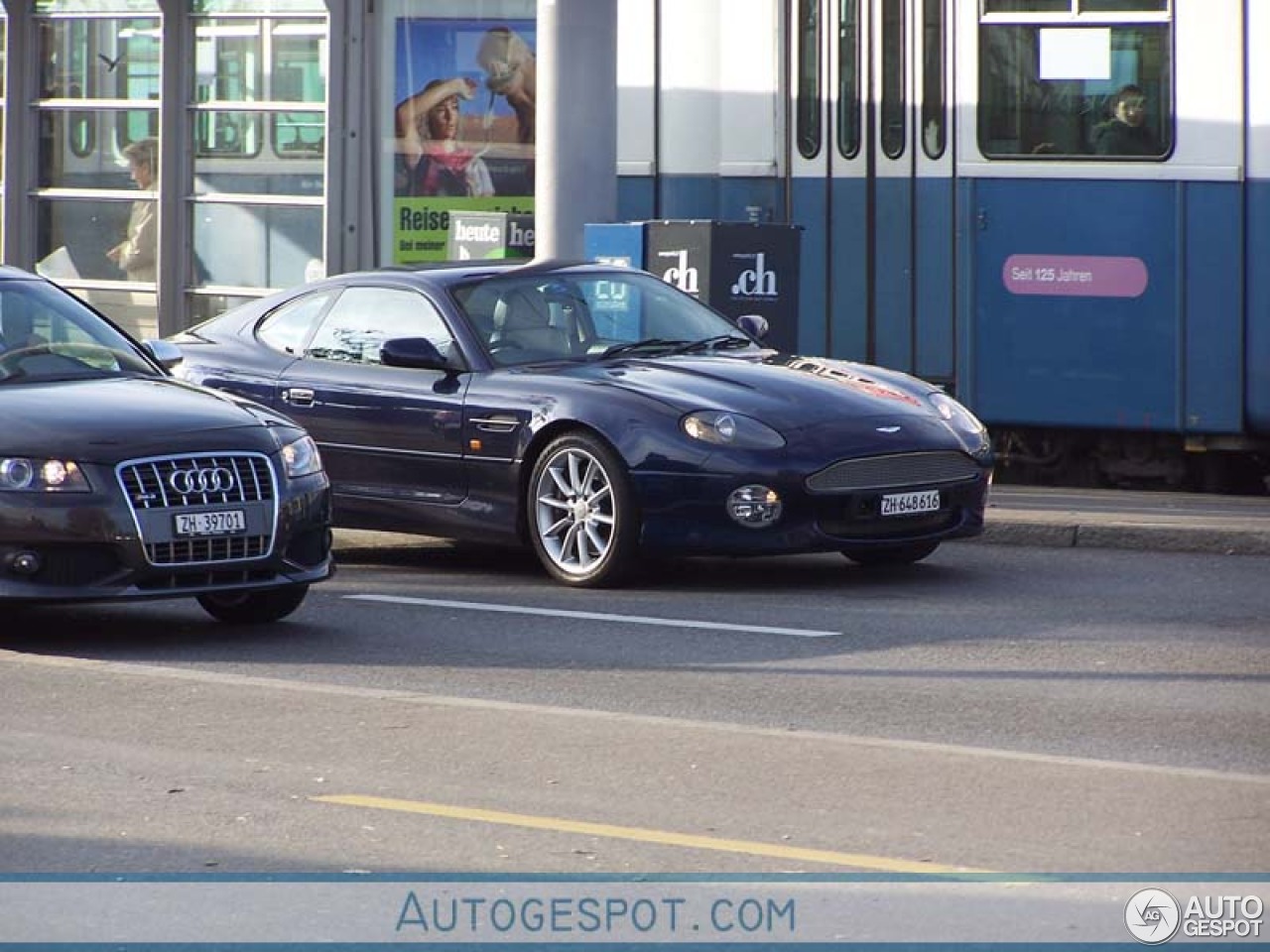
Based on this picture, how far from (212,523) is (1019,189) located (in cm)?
733

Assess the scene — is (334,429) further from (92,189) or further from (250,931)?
(92,189)

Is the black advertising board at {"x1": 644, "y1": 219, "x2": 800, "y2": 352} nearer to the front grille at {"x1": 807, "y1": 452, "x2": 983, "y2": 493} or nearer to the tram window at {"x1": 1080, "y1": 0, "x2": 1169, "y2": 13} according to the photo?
the tram window at {"x1": 1080, "y1": 0, "x2": 1169, "y2": 13}

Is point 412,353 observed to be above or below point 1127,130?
below

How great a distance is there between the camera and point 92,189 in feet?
67.5

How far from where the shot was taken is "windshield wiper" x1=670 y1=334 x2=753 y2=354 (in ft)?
41.3

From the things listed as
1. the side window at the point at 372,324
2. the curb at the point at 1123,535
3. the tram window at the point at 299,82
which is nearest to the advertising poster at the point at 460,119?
the tram window at the point at 299,82

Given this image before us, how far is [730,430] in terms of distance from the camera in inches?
448

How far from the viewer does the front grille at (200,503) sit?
32.1ft

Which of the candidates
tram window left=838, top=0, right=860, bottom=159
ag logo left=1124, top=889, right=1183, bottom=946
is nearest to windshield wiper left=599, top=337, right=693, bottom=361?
tram window left=838, top=0, right=860, bottom=159

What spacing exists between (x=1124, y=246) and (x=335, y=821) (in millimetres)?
9796

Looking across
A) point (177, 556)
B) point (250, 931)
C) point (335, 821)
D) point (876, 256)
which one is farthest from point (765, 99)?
point (250, 931)

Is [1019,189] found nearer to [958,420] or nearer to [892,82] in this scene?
[892,82]

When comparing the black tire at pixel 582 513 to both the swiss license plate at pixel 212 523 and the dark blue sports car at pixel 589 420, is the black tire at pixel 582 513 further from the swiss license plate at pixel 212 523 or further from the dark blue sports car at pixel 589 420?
the swiss license plate at pixel 212 523

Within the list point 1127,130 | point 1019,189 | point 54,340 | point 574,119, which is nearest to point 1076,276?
point 1019,189
